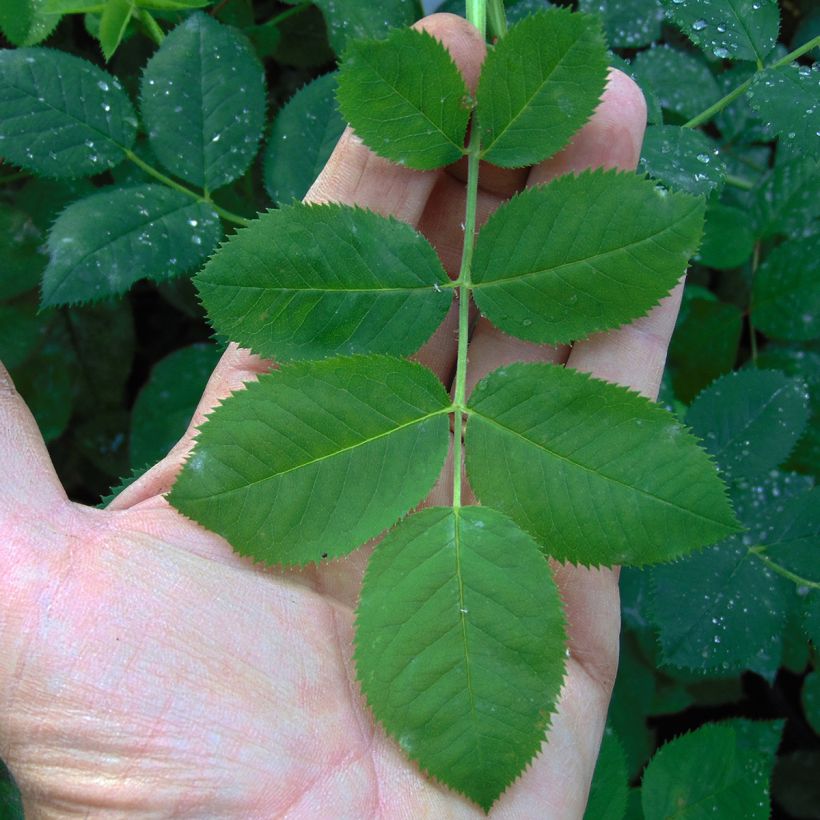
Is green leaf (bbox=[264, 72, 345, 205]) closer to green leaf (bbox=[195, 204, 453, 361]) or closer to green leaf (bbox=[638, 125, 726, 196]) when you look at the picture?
green leaf (bbox=[195, 204, 453, 361])

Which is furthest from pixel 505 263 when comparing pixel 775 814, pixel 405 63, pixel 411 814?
pixel 775 814

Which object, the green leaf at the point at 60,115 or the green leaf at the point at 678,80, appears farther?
the green leaf at the point at 678,80

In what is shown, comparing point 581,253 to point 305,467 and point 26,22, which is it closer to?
point 305,467

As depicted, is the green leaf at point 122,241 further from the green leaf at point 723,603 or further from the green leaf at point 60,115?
the green leaf at point 723,603

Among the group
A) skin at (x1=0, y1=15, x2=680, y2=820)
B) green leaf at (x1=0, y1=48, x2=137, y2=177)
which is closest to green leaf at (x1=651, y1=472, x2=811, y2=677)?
skin at (x1=0, y1=15, x2=680, y2=820)

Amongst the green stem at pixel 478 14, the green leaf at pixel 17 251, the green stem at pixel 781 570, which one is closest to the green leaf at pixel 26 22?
the green leaf at pixel 17 251
